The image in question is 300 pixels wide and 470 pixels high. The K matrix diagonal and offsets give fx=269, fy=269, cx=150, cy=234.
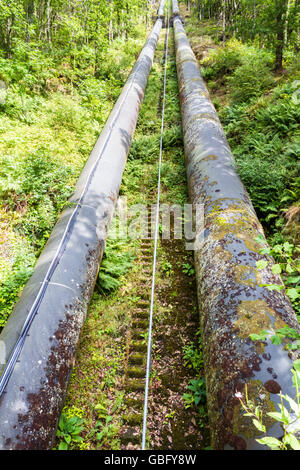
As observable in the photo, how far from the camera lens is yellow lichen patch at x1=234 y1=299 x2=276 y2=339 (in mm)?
2791

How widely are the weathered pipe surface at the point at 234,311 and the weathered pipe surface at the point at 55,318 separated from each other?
1673mm

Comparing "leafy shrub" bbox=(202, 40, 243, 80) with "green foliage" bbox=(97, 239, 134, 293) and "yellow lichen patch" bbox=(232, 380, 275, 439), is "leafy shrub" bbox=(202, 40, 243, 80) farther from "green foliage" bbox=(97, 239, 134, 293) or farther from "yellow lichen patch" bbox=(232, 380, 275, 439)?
"yellow lichen patch" bbox=(232, 380, 275, 439)

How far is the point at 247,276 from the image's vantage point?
129 inches

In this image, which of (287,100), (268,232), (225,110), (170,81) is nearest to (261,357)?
(268,232)

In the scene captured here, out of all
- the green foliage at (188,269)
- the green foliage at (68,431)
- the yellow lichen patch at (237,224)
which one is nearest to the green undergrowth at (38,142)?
the green foliage at (68,431)

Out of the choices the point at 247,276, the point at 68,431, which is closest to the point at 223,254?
the point at 247,276

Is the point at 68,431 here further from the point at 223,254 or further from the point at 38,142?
the point at 38,142

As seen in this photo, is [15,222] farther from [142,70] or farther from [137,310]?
[142,70]

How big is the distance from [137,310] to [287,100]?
6645 mm

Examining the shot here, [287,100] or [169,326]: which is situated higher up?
[287,100]

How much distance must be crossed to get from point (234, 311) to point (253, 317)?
222mm

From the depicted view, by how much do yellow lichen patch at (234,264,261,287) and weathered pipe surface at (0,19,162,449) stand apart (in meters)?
2.15

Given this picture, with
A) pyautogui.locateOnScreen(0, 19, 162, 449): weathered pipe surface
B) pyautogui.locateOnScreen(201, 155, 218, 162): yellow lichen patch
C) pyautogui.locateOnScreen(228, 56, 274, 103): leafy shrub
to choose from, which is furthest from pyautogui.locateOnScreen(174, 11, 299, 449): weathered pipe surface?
pyautogui.locateOnScreen(228, 56, 274, 103): leafy shrub

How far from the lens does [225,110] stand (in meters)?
8.88
